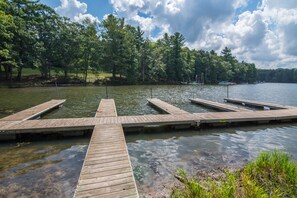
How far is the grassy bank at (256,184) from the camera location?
2.88 metres

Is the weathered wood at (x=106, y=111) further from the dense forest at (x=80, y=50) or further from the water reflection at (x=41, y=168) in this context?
the dense forest at (x=80, y=50)

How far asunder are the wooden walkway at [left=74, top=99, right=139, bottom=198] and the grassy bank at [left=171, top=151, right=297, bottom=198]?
0.94 meters

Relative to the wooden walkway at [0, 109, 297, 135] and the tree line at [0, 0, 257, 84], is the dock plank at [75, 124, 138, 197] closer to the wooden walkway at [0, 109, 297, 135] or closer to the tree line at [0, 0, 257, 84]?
the wooden walkway at [0, 109, 297, 135]

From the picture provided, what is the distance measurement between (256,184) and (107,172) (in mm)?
2881

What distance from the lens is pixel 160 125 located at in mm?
9094

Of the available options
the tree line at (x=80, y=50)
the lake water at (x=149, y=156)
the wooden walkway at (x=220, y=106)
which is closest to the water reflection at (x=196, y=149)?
the lake water at (x=149, y=156)

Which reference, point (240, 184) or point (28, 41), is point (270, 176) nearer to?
point (240, 184)

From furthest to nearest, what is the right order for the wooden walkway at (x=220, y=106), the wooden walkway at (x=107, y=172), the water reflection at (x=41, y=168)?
1. the wooden walkway at (x=220, y=106)
2. the water reflection at (x=41, y=168)
3. the wooden walkway at (x=107, y=172)

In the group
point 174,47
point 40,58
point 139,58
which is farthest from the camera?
point 174,47

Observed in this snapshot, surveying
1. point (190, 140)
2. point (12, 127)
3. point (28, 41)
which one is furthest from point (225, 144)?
point (28, 41)

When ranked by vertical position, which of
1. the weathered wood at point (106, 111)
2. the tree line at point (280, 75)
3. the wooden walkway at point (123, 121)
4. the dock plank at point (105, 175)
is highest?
the tree line at point (280, 75)

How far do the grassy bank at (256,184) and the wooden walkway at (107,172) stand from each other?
94 cm

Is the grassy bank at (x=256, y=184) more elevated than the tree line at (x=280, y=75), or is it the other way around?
the tree line at (x=280, y=75)

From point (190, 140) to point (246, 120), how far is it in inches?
149
